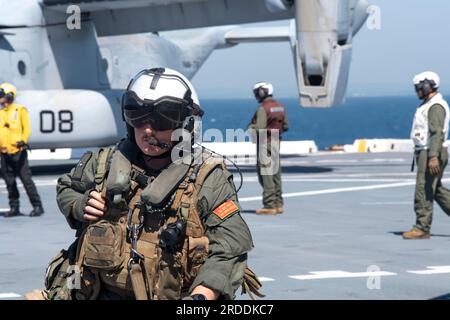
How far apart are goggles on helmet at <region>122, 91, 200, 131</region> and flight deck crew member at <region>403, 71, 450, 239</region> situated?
8371 mm

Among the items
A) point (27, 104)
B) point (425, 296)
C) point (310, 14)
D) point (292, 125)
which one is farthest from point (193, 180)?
point (292, 125)

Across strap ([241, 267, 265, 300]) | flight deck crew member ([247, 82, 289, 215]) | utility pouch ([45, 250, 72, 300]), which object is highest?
utility pouch ([45, 250, 72, 300])

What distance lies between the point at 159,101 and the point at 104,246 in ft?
2.06

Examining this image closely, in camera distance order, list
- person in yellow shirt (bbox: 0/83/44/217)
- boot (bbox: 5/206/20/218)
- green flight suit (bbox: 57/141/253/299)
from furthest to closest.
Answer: boot (bbox: 5/206/20/218) < person in yellow shirt (bbox: 0/83/44/217) < green flight suit (bbox: 57/141/253/299)

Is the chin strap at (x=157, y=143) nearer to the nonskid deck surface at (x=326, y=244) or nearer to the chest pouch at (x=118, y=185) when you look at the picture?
the chest pouch at (x=118, y=185)

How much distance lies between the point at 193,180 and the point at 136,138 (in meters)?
0.30

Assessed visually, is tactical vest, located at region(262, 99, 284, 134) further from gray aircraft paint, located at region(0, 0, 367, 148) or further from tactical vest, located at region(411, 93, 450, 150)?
gray aircraft paint, located at region(0, 0, 367, 148)

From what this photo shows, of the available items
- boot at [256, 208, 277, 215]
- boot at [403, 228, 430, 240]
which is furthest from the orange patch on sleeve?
boot at [256, 208, 277, 215]

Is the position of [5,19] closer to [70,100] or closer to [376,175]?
[70,100]

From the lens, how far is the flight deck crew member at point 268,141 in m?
15.2

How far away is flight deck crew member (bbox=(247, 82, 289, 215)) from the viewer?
15.2 metres

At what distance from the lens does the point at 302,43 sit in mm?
20203

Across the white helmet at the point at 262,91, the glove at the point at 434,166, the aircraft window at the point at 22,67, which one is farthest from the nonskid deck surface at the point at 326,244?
the aircraft window at the point at 22,67

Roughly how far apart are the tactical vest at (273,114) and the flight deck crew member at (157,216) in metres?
11.0
